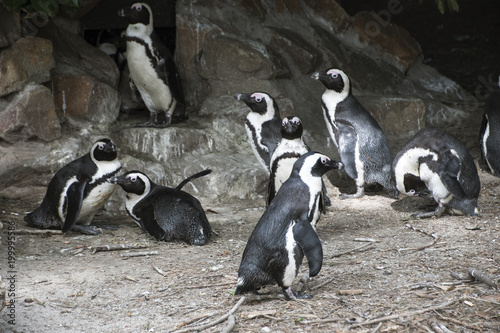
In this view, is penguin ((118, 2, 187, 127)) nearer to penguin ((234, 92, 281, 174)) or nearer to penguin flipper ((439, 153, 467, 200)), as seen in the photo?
penguin ((234, 92, 281, 174))

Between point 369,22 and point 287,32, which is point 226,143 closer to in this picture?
point 287,32

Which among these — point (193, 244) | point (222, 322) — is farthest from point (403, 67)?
point (222, 322)

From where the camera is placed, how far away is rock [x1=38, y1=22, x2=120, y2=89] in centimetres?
668

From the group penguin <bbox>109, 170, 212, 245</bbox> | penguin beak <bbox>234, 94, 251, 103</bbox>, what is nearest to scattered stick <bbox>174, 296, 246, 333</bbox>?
penguin <bbox>109, 170, 212, 245</bbox>

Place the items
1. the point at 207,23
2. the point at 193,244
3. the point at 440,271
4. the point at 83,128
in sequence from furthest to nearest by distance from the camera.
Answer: the point at 207,23, the point at 83,128, the point at 193,244, the point at 440,271

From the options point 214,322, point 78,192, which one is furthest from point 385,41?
point 214,322

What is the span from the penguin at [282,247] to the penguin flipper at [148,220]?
1509 mm

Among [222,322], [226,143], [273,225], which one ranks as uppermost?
[226,143]

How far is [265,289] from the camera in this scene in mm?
3824

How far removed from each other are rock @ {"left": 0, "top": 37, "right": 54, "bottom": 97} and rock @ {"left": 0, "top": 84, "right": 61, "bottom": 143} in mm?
100

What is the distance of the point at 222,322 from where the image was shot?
331 cm

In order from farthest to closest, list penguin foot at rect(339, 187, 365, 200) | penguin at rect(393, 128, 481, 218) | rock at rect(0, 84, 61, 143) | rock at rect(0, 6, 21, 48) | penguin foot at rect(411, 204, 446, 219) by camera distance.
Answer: penguin foot at rect(339, 187, 365, 200) < rock at rect(0, 84, 61, 143) < rock at rect(0, 6, 21, 48) < penguin foot at rect(411, 204, 446, 219) < penguin at rect(393, 128, 481, 218)

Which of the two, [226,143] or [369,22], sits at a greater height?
[369,22]

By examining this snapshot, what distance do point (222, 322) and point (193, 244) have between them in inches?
61.9
